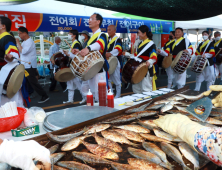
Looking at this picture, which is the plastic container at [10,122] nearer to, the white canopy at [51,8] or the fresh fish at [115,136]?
the fresh fish at [115,136]

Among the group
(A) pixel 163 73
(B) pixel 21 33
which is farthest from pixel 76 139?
(A) pixel 163 73

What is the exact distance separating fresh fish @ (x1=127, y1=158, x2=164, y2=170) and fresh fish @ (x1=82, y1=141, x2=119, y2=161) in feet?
0.27

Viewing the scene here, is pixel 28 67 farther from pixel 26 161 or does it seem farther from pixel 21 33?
pixel 26 161

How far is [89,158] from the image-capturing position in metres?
1.07

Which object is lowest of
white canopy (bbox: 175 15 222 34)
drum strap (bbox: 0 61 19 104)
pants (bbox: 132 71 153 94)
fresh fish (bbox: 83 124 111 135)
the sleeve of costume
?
pants (bbox: 132 71 153 94)

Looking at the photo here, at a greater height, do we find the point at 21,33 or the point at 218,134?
the point at 21,33

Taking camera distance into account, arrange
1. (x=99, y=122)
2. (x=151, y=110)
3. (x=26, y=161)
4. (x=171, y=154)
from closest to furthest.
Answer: (x=26, y=161)
(x=171, y=154)
(x=99, y=122)
(x=151, y=110)

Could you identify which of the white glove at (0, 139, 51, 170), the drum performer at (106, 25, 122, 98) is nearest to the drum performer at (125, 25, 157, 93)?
the drum performer at (106, 25, 122, 98)

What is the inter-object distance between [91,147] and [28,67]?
196 inches

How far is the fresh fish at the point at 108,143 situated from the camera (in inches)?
46.9

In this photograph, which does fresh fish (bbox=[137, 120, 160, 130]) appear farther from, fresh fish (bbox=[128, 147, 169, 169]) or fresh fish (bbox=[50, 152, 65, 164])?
fresh fish (bbox=[50, 152, 65, 164])

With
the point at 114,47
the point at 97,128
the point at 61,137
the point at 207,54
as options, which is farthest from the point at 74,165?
the point at 207,54

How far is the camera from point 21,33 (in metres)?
5.30

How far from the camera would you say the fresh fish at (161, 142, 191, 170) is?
41.0 inches
